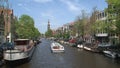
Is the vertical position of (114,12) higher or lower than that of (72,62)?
higher

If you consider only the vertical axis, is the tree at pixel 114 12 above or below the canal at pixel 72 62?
above

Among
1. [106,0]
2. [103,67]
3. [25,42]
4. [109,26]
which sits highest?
[106,0]

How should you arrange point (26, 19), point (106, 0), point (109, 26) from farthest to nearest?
point (26, 19)
point (109, 26)
point (106, 0)

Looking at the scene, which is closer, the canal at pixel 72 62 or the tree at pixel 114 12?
the canal at pixel 72 62

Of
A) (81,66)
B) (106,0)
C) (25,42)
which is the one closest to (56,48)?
(25,42)

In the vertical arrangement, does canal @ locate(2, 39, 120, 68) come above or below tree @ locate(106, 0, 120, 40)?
below

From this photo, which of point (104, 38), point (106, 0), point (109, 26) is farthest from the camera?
point (104, 38)

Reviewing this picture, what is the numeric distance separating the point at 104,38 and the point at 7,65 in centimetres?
6526

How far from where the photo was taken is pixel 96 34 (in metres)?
99.7

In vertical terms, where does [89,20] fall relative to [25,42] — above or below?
above

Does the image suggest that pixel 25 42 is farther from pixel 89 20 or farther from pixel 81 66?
pixel 89 20

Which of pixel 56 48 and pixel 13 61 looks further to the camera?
pixel 56 48

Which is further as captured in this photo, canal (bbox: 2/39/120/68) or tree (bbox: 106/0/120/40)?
tree (bbox: 106/0/120/40)

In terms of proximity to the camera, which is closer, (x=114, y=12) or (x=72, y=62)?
(x=72, y=62)
